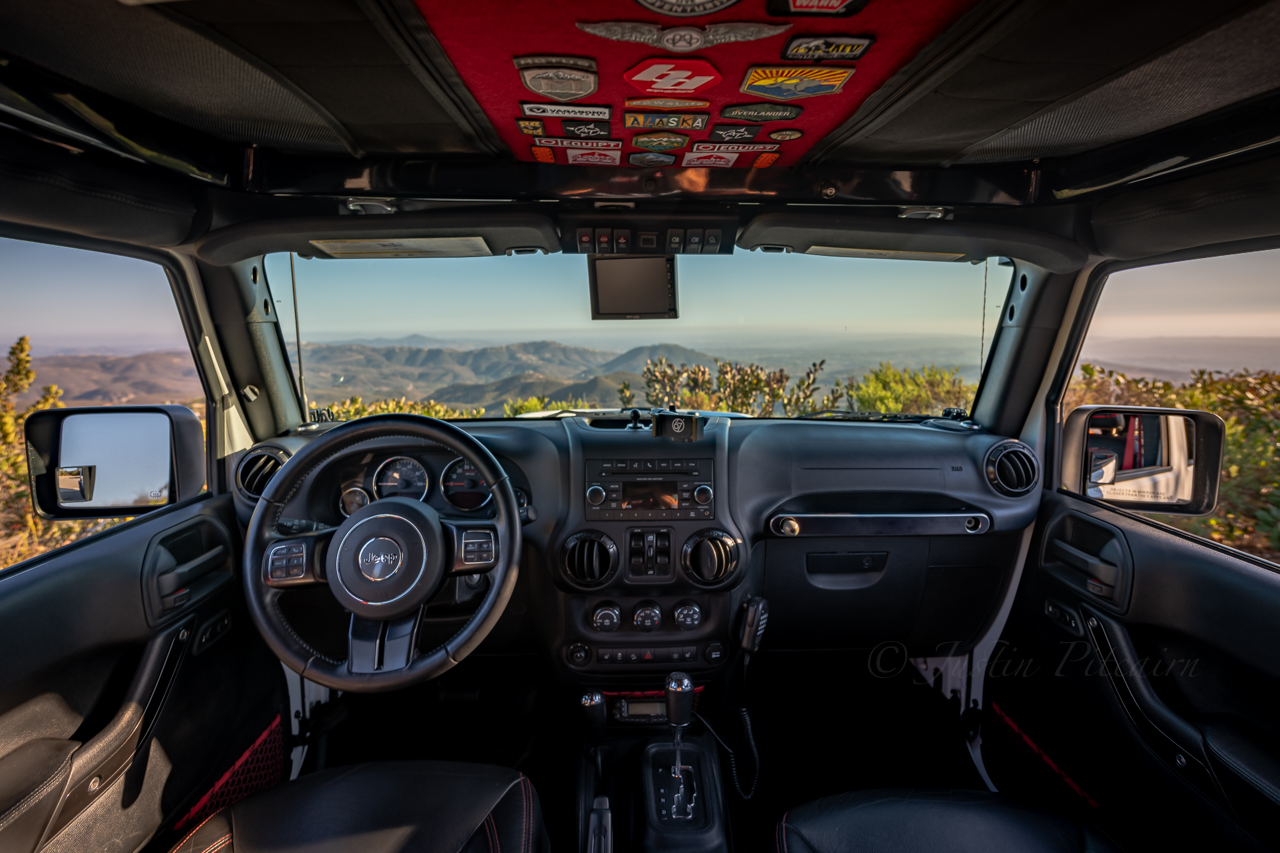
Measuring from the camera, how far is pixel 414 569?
1.92 meters

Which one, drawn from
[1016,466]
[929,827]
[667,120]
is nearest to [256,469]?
[667,120]

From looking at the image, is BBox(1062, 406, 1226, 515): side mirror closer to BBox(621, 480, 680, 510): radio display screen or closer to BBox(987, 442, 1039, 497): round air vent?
BBox(987, 442, 1039, 497): round air vent

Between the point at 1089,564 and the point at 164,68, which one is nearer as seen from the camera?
the point at 164,68

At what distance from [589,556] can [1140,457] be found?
221cm

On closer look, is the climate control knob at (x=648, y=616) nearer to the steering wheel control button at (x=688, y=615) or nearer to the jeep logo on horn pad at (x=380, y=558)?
the steering wheel control button at (x=688, y=615)

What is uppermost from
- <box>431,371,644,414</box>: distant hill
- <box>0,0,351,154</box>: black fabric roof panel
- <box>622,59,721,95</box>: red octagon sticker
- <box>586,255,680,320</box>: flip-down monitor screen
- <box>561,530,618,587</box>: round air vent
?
<box>0,0,351,154</box>: black fabric roof panel

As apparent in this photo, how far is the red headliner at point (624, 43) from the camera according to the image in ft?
4.65

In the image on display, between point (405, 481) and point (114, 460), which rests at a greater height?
point (114, 460)

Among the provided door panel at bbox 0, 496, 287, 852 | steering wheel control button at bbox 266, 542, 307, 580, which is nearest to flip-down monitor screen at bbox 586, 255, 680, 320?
steering wheel control button at bbox 266, 542, 307, 580

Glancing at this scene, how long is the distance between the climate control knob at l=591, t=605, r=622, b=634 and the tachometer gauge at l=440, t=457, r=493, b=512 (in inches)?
26.8

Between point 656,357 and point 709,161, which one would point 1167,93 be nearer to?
point 709,161

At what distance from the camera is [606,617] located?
2.68m

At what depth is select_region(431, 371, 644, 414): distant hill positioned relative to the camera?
2.96m

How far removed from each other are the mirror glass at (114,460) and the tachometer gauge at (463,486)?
42.3 inches
